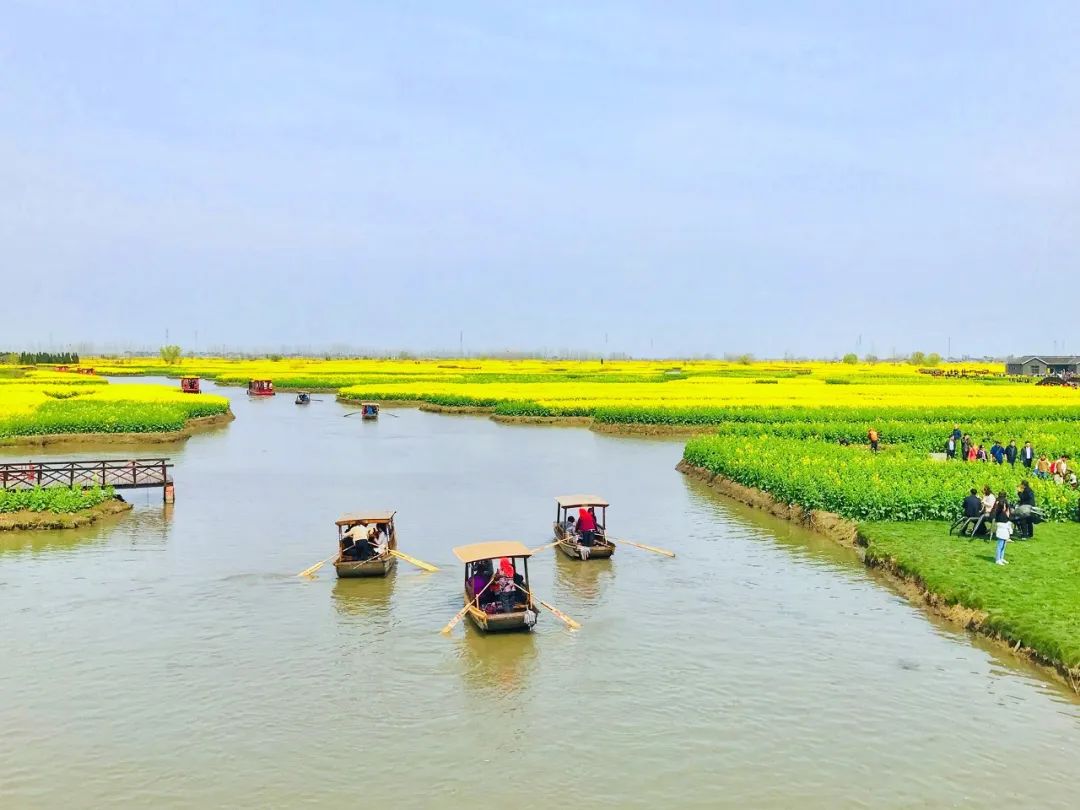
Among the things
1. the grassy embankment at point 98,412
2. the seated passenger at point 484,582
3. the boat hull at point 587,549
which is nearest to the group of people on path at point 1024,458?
the boat hull at point 587,549

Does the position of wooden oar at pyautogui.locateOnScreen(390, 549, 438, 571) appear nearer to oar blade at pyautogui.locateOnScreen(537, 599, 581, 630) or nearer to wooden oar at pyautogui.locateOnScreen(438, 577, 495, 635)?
wooden oar at pyautogui.locateOnScreen(438, 577, 495, 635)

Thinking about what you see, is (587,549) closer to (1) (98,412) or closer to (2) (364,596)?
(2) (364,596)

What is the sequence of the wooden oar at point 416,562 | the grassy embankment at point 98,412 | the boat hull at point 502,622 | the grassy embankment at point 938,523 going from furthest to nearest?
1. the grassy embankment at point 98,412
2. the wooden oar at point 416,562
3. the boat hull at point 502,622
4. the grassy embankment at point 938,523

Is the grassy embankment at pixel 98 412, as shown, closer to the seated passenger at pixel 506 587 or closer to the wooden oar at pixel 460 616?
the wooden oar at pixel 460 616

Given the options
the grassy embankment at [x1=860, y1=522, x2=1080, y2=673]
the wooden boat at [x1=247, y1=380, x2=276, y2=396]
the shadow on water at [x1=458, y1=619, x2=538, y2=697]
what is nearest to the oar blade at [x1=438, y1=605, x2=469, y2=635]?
the shadow on water at [x1=458, y1=619, x2=538, y2=697]

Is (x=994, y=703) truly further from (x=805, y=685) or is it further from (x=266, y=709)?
(x=266, y=709)

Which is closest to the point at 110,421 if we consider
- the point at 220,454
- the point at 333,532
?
the point at 220,454
